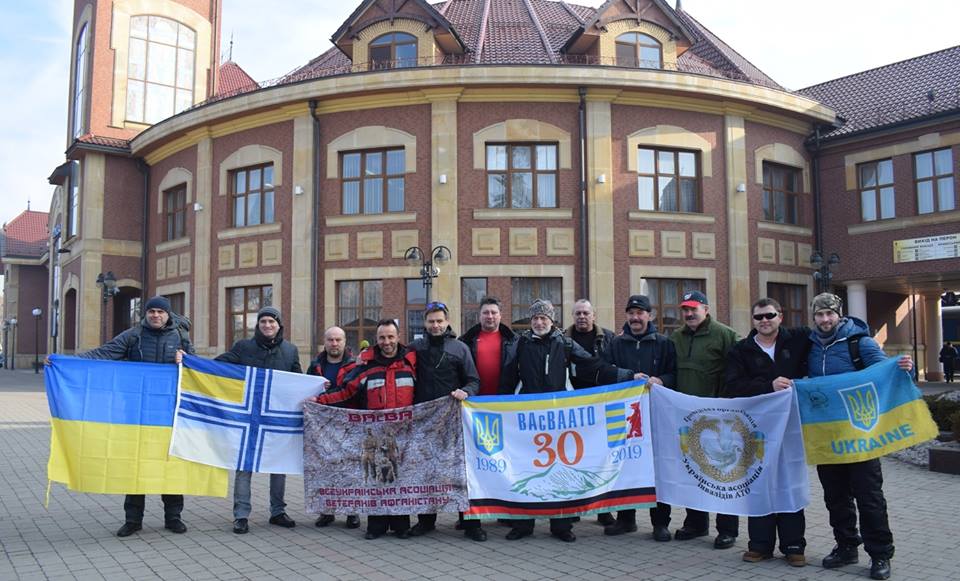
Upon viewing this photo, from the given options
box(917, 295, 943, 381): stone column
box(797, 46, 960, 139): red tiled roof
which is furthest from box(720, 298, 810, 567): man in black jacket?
box(917, 295, 943, 381): stone column

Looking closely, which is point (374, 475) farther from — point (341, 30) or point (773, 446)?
point (341, 30)

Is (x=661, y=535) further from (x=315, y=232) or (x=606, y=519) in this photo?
(x=315, y=232)

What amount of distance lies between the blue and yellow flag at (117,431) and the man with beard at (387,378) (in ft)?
4.96

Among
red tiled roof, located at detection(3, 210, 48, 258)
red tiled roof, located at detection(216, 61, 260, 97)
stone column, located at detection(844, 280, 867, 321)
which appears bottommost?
stone column, located at detection(844, 280, 867, 321)

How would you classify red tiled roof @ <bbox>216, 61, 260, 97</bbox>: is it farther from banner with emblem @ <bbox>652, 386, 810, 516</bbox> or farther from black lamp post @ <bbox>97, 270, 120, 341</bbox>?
banner with emblem @ <bbox>652, 386, 810, 516</bbox>

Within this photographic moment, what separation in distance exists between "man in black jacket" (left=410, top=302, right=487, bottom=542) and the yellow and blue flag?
115 centimetres

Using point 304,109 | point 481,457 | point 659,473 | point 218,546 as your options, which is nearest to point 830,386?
point 659,473

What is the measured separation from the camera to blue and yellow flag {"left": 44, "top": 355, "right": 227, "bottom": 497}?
22.4 feet

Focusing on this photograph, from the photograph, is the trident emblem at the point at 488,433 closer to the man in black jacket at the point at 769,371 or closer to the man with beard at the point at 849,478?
the man in black jacket at the point at 769,371

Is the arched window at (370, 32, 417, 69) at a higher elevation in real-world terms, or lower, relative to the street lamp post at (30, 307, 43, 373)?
higher

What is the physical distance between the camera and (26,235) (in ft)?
187

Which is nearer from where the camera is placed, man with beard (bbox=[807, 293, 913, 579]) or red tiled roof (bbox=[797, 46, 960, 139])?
man with beard (bbox=[807, 293, 913, 579])

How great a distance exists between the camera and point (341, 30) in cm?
2259

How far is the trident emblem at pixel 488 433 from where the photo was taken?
7023mm
